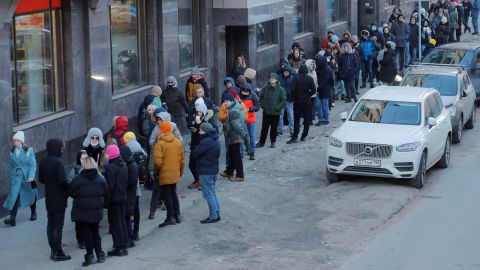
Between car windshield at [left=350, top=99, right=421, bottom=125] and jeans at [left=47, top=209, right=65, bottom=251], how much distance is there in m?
7.29

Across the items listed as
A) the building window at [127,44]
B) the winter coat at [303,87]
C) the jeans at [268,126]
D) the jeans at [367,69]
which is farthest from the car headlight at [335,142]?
the jeans at [367,69]

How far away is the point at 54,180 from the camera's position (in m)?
13.9

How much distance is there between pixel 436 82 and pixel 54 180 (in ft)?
40.2

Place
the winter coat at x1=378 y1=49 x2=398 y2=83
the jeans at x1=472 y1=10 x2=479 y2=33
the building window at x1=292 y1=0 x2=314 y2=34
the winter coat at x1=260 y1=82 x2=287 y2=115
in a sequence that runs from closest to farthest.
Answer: the winter coat at x1=260 y1=82 x2=287 y2=115, the winter coat at x1=378 y1=49 x2=398 y2=83, the building window at x1=292 y1=0 x2=314 y2=34, the jeans at x1=472 y1=10 x2=479 y2=33

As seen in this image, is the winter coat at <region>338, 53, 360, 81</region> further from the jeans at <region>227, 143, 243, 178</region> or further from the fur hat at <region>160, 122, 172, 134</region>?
the fur hat at <region>160, 122, 172, 134</region>

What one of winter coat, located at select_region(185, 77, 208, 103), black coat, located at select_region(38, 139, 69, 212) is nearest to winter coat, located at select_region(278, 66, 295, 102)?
winter coat, located at select_region(185, 77, 208, 103)

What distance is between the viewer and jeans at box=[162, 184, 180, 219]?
51.6 ft

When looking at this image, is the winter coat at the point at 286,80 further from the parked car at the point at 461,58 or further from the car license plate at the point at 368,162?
the parked car at the point at 461,58

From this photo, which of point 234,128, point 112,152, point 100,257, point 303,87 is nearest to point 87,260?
point 100,257

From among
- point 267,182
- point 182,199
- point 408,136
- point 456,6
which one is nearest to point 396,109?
point 408,136

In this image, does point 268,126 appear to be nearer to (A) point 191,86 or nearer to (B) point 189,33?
(A) point 191,86

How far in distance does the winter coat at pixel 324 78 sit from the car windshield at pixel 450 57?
4463 millimetres

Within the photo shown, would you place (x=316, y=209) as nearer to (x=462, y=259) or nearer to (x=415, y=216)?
(x=415, y=216)

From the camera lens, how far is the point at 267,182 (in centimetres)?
1914
